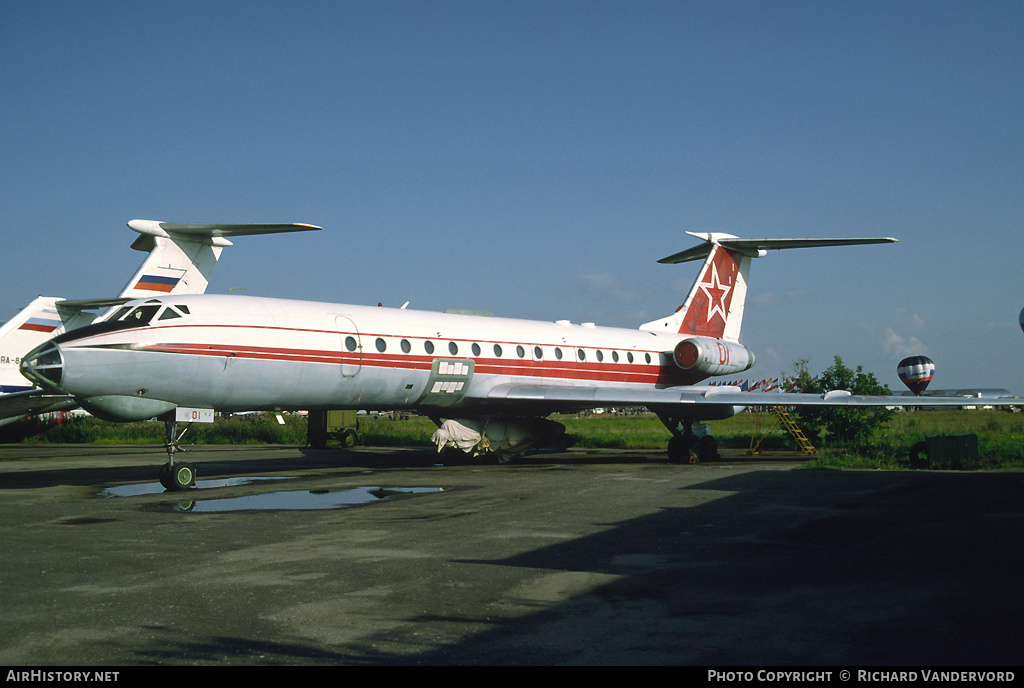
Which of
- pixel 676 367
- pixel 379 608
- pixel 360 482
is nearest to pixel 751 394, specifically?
pixel 676 367

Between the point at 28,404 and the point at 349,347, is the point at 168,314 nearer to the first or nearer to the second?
the point at 349,347

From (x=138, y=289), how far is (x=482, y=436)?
38.1ft

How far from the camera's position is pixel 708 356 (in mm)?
24422

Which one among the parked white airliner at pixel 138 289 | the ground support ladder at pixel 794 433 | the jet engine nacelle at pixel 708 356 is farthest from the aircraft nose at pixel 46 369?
the ground support ladder at pixel 794 433

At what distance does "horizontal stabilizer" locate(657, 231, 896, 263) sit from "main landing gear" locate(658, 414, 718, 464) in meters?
6.81

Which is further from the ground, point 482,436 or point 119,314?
point 119,314

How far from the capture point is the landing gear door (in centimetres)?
1697

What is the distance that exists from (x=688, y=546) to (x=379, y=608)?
11.7ft

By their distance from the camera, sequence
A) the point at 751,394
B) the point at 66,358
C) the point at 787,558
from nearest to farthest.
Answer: the point at 787,558 → the point at 66,358 → the point at 751,394

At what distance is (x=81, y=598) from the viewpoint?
20.5 feet

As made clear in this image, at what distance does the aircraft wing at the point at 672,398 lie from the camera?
19.2m

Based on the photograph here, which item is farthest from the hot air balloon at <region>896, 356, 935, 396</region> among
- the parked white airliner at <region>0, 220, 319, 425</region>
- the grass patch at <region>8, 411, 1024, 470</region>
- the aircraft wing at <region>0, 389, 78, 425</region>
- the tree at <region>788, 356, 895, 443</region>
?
the aircraft wing at <region>0, 389, 78, 425</region>

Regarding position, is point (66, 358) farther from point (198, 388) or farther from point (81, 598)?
point (81, 598)

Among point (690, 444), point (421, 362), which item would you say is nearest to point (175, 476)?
point (421, 362)
